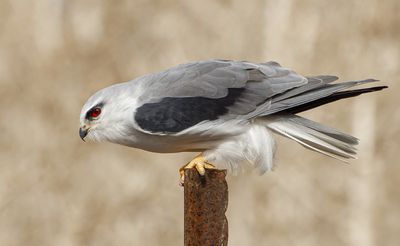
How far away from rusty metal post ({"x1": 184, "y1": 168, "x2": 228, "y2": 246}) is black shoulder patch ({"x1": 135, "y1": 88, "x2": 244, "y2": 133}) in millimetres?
589

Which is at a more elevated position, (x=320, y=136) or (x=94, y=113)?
(x=94, y=113)

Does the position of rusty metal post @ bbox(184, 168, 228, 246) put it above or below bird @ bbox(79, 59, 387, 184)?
below

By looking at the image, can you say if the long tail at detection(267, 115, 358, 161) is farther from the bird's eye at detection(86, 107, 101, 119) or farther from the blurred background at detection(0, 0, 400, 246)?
the blurred background at detection(0, 0, 400, 246)

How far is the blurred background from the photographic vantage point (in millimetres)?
8352

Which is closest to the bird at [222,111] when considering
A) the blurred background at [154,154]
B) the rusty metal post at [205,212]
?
the rusty metal post at [205,212]

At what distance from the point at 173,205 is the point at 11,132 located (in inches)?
67.3

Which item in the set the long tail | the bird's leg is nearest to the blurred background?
the long tail

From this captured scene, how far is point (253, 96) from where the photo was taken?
15.6 ft

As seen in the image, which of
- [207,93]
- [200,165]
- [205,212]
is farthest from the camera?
[207,93]

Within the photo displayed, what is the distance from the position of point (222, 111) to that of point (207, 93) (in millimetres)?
139

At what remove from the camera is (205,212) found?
3822 millimetres

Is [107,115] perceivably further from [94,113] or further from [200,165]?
[200,165]

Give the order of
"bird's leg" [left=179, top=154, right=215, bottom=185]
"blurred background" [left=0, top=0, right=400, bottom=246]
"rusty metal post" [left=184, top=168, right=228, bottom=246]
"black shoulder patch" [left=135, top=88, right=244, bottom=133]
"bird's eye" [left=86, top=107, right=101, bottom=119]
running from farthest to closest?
"blurred background" [left=0, top=0, right=400, bottom=246]
"bird's eye" [left=86, top=107, right=101, bottom=119]
"black shoulder patch" [left=135, top=88, right=244, bottom=133]
"bird's leg" [left=179, top=154, right=215, bottom=185]
"rusty metal post" [left=184, top=168, right=228, bottom=246]

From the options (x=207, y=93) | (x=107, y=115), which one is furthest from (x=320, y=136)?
(x=107, y=115)
